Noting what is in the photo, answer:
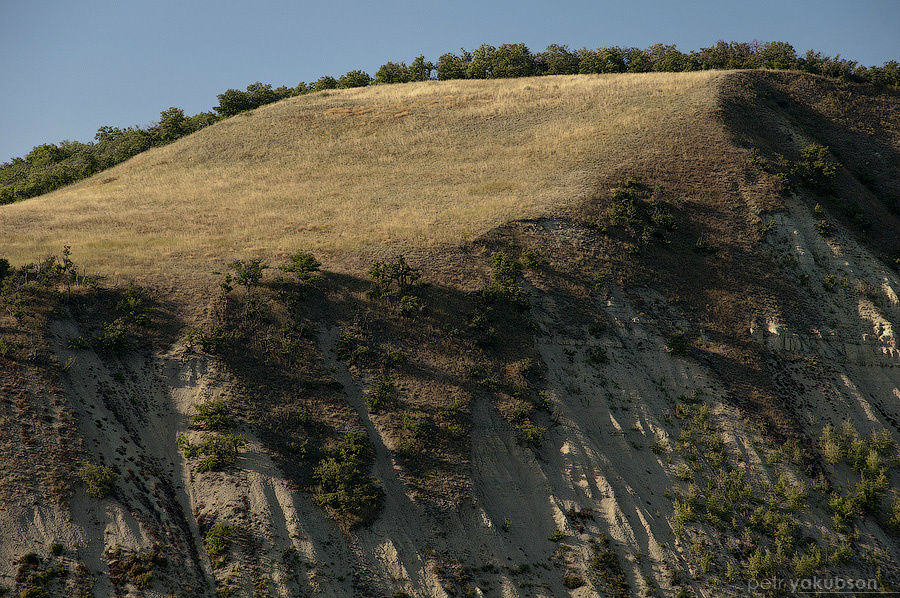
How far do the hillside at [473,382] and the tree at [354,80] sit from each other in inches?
1921

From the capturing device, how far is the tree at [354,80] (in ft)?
336

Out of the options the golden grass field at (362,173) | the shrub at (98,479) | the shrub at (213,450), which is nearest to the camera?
the shrub at (98,479)

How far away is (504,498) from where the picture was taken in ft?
102

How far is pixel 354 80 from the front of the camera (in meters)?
103

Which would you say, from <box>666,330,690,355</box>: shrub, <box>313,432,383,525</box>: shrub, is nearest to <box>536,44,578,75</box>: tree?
<box>666,330,690,355</box>: shrub

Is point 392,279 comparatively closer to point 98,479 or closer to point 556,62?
point 98,479

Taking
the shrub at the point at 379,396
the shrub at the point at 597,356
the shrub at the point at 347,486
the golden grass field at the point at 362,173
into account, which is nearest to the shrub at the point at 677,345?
the shrub at the point at 597,356

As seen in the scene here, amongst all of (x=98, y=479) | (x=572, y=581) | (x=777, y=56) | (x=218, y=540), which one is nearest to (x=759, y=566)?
(x=572, y=581)

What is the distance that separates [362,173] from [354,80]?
45.0 m

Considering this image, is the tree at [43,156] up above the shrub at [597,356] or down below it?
above

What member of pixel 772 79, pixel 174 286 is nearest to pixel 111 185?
pixel 174 286

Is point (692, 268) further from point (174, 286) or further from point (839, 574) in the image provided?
point (174, 286)

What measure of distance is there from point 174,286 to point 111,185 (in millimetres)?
35782

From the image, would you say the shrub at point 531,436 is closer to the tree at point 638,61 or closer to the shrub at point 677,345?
the shrub at point 677,345
